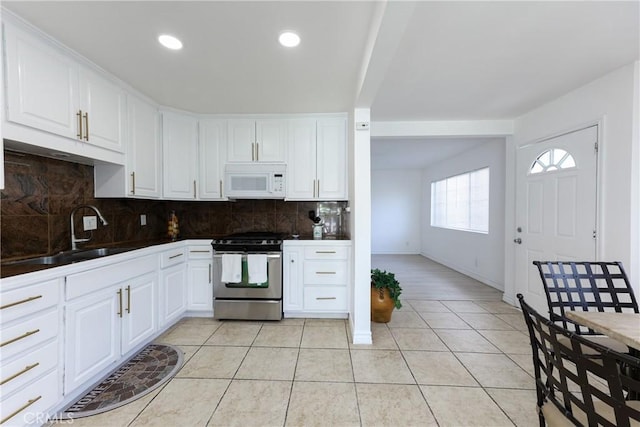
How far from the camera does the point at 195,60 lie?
6.55ft

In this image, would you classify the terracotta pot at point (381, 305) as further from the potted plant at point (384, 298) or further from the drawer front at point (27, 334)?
the drawer front at point (27, 334)

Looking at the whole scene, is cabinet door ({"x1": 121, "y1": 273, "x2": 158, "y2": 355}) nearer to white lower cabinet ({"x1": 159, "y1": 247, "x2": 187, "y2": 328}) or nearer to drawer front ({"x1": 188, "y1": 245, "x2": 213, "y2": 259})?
white lower cabinet ({"x1": 159, "y1": 247, "x2": 187, "y2": 328})

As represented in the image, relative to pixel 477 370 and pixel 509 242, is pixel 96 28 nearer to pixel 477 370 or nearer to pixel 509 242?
pixel 477 370

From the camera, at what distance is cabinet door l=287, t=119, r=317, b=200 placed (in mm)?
3160

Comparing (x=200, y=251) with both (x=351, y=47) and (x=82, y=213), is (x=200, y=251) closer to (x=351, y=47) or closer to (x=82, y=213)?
(x=82, y=213)

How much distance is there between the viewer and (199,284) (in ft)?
9.65

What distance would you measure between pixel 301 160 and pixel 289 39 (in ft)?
5.03

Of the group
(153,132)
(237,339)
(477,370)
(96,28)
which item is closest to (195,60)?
(96,28)

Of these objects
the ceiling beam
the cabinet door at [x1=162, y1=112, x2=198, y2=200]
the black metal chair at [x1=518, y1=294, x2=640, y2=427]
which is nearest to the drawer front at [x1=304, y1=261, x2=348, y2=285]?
the cabinet door at [x1=162, y1=112, x2=198, y2=200]

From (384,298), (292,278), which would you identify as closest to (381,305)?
(384,298)

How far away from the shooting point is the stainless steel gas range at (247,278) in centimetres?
279

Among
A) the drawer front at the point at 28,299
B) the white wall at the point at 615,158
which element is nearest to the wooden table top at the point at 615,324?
the white wall at the point at 615,158

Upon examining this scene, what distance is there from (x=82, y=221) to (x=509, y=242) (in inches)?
192

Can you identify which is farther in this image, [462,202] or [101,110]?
[462,202]
